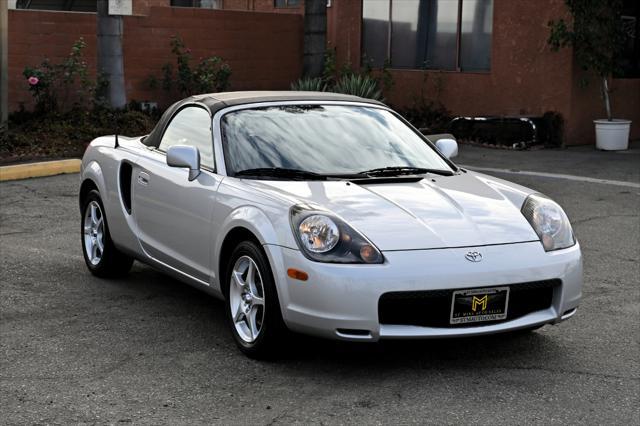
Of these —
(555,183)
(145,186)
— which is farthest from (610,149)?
(145,186)

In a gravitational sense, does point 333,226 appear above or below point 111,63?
below

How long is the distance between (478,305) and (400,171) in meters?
1.24

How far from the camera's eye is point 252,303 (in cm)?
553

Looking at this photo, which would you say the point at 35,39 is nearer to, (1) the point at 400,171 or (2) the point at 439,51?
(2) the point at 439,51

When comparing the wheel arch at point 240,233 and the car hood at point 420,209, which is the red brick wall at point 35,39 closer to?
the wheel arch at point 240,233

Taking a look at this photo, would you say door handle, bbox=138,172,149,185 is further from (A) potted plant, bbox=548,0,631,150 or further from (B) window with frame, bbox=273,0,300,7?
(B) window with frame, bbox=273,0,300,7

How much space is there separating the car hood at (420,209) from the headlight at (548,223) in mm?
58

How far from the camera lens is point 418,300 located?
511 centimetres

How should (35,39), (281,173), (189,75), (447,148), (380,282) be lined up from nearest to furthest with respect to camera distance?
(380,282), (281,173), (447,148), (35,39), (189,75)

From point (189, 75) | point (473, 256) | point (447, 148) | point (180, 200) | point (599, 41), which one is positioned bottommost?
point (473, 256)

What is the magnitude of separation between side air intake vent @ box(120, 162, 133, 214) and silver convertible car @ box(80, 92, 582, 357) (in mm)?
15

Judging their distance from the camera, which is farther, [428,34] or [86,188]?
[428,34]

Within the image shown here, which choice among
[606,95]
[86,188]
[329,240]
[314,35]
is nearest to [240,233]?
[329,240]

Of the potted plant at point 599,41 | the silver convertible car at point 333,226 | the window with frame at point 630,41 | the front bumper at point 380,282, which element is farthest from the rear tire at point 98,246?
the window with frame at point 630,41
